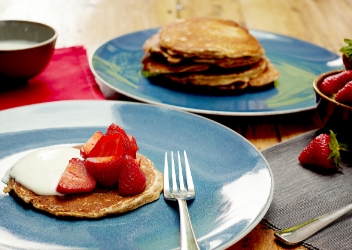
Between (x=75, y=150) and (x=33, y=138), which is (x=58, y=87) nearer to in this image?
(x=33, y=138)

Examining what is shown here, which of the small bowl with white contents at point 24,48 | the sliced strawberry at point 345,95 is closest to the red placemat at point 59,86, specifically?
the small bowl with white contents at point 24,48

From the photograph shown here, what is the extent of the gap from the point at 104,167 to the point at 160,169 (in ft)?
0.71

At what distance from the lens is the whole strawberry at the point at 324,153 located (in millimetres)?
1271

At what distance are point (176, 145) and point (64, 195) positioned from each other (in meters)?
0.37

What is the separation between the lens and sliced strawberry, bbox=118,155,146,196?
1035mm

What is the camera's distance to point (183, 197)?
3.45 feet

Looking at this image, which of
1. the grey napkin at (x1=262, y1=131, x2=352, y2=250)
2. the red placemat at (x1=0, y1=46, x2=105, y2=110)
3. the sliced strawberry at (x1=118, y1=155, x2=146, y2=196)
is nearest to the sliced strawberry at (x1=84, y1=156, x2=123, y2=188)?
the sliced strawberry at (x1=118, y1=155, x2=146, y2=196)

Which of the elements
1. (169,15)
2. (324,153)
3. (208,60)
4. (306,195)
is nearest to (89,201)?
(306,195)

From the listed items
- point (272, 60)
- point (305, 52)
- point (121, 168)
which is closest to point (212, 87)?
point (272, 60)

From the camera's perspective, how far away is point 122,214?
3.30 ft

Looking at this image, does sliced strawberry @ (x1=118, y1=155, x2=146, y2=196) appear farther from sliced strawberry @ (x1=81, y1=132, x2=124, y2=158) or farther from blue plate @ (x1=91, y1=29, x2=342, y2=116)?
blue plate @ (x1=91, y1=29, x2=342, y2=116)

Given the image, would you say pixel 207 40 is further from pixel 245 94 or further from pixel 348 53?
pixel 348 53

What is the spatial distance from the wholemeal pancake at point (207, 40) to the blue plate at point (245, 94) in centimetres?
15

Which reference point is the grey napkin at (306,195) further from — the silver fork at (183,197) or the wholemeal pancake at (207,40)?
the wholemeal pancake at (207,40)
